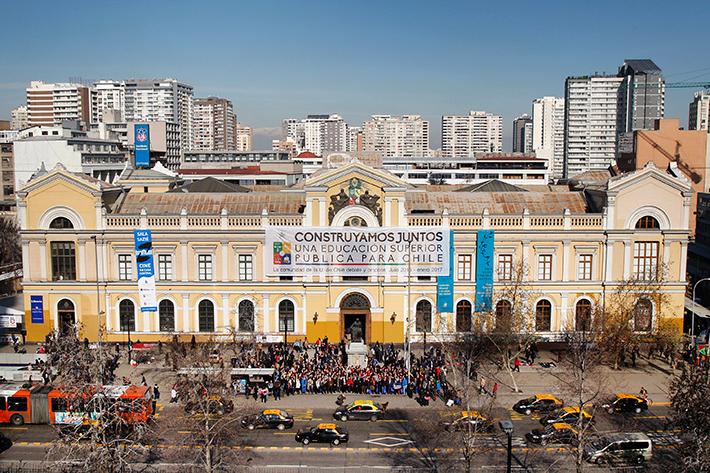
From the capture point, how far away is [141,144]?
78.1 meters

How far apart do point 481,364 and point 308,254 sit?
15691mm

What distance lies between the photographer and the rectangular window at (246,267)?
55.6 metres

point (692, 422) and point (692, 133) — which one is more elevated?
point (692, 133)

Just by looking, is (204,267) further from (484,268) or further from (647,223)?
(647,223)

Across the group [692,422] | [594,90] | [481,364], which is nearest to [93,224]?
[481,364]

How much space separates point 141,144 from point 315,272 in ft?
110

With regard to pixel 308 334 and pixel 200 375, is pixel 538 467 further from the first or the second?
pixel 308 334

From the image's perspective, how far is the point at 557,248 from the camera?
182ft

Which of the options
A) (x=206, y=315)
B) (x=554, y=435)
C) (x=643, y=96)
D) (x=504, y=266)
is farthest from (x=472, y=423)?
(x=643, y=96)

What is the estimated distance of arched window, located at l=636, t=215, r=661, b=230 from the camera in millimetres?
55312

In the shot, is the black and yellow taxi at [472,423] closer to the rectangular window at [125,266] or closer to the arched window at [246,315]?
the arched window at [246,315]

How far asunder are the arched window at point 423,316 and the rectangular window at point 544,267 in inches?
362

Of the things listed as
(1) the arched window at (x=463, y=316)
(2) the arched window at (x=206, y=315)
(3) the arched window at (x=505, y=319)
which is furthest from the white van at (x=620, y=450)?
(2) the arched window at (x=206, y=315)

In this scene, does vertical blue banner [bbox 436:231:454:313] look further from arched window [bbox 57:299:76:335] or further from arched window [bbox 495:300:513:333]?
arched window [bbox 57:299:76:335]
